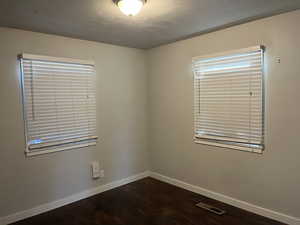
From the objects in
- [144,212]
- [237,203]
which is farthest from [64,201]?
[237,203]

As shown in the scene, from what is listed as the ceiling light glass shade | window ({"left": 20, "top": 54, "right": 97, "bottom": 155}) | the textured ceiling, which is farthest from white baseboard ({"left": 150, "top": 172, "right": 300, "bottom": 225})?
the ceiling light glass shade

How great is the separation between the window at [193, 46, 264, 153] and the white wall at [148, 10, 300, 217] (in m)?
0.09

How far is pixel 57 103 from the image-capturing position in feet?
9.75

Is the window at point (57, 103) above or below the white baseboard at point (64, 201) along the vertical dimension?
above

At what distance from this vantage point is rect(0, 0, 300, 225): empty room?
2.37 m

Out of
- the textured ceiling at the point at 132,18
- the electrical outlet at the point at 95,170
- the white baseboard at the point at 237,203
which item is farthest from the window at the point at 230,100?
the electrical outlet at the point at 95,170

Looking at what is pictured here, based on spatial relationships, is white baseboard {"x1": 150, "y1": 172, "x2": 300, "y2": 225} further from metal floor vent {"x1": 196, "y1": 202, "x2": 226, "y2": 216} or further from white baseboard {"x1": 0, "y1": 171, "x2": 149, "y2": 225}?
white baseboard {"x1": 0, "y1": 171, "x2": 149, "y2": 225}

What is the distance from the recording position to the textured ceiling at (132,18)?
6.71 feet

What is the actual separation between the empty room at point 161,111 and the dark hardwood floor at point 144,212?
22 millimetres

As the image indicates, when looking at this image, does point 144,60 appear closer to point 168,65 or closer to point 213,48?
point 168,65

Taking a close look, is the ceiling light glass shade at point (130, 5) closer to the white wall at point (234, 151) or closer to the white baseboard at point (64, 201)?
the white wall at point (234, 151)

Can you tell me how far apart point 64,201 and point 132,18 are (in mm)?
2573

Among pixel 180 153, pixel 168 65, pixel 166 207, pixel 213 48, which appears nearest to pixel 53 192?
pixel 166 207

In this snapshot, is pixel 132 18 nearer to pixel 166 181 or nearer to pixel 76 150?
pixel 76 150
